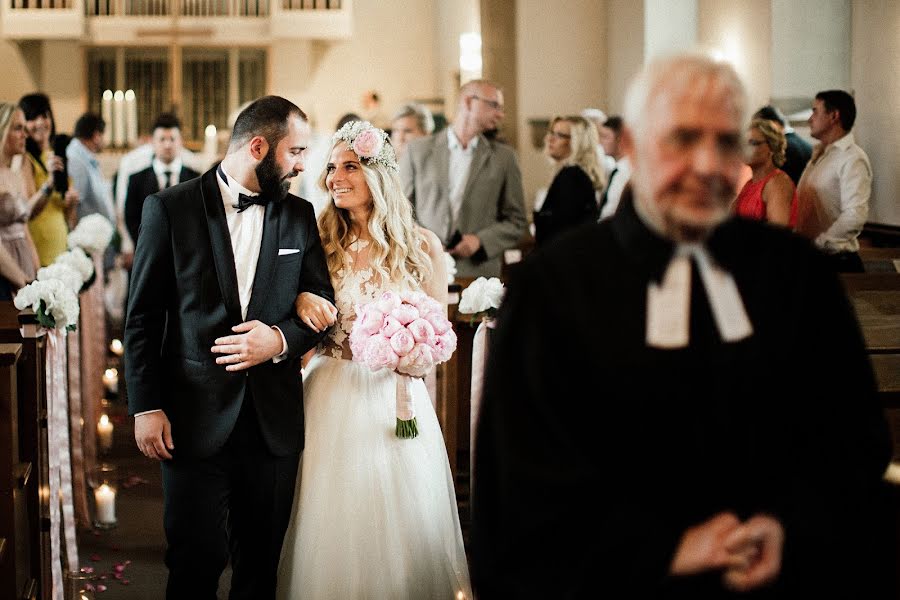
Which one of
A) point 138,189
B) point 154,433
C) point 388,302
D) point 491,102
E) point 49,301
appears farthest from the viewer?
point 138,189

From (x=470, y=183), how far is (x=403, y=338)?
287 centimetres

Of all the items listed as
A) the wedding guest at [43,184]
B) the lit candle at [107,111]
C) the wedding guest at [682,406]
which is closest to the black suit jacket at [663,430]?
the wedding guest at [682,406]

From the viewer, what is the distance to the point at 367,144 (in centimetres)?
408

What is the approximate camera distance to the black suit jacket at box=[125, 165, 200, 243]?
25.5 feet

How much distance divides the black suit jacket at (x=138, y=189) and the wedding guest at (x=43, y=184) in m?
0.34

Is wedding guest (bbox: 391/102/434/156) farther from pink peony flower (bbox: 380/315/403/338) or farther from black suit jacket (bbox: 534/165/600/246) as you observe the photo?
pink peony flower (bbox: 380/315/403/338)

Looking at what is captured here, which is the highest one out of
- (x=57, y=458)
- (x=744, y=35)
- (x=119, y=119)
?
(x=119, y=119)

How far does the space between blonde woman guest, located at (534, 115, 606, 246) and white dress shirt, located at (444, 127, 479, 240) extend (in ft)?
2.55

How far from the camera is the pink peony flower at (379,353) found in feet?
12.7

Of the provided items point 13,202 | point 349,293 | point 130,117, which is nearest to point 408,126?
point 13,202

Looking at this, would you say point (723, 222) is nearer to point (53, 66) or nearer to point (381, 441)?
point (381, 441)

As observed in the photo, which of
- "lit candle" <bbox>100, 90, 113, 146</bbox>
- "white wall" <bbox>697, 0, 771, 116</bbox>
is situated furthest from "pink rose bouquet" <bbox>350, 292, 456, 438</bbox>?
"lit candle" <bbox>100, 90, 113, 146</bbox>

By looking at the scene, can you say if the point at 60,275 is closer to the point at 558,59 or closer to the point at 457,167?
the point at 457,167

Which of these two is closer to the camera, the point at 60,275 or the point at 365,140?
the point at 365,140
